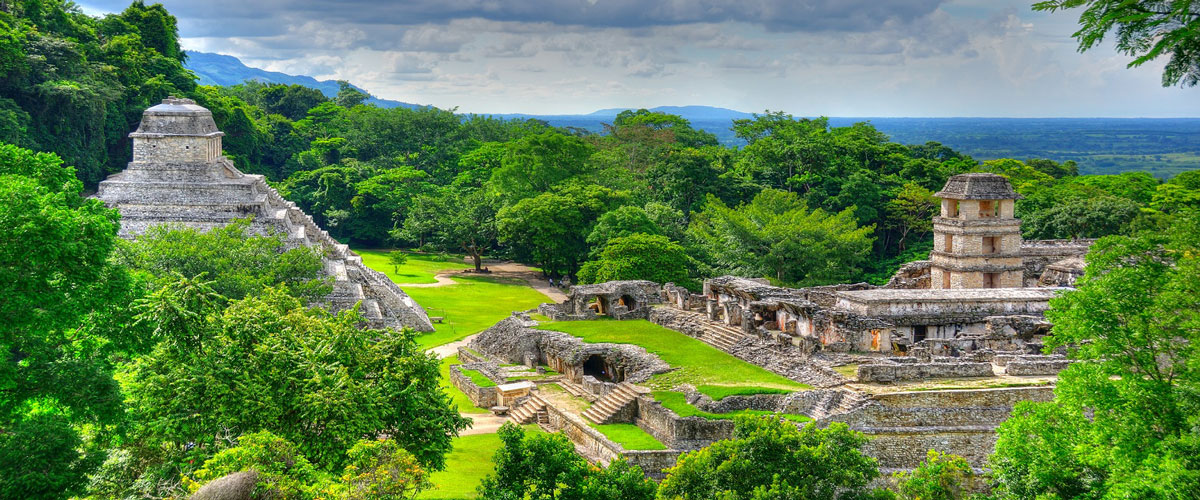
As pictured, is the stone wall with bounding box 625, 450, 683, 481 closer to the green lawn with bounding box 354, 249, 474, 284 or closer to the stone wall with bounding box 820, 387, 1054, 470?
the stone wall with bounding box 820, 387, 1054, 470

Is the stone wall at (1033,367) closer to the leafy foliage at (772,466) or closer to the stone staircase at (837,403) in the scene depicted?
the stone staircase at (837,403)

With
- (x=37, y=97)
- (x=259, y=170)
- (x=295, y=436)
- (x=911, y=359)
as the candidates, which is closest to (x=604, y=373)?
(x=911, y=359)

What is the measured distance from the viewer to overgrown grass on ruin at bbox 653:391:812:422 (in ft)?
91.5

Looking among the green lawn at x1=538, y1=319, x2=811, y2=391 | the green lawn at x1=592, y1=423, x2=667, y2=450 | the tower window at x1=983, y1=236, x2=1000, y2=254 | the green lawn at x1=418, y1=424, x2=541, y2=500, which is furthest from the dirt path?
the green lawn at x1=592, y1=423, x2=667, y2=450

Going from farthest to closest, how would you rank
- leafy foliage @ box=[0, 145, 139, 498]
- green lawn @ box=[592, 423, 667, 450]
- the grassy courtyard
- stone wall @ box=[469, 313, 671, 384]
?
the grassy courtyard → stone wall @ box=[469, 313, 671, 384] → green lawn @ box=[592, 423, 667, 450] → leafy foliage @ box=[0, 145, 139, 498]

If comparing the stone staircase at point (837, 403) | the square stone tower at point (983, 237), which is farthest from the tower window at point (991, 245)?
the stone staircase at point (837, 403)

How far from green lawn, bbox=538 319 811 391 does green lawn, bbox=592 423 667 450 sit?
1.87m

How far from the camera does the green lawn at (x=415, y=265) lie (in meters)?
60.8

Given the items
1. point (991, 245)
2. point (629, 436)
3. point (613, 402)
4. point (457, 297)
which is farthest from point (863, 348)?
point (457, 297)

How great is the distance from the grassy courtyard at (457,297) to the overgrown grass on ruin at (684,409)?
14694 mm

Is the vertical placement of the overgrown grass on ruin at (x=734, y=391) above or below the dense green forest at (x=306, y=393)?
below

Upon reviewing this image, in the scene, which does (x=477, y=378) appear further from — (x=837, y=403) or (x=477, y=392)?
(x=837, y=403)

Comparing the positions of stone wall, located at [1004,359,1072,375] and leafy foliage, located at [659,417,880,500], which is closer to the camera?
leafy foliage, located at [659,417,880,500]

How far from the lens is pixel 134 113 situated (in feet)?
214
